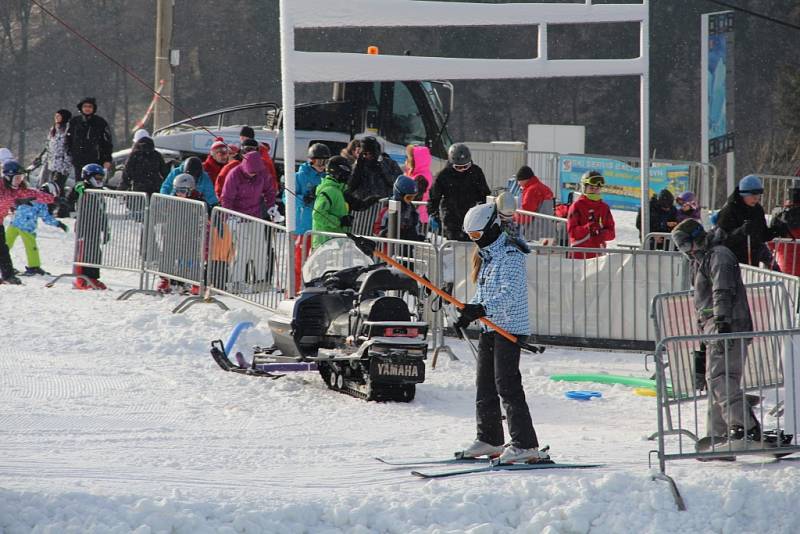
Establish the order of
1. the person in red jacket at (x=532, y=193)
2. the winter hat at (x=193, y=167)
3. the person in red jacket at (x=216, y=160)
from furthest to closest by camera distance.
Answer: the person in red jacket at (x=532, y=193) → the person in red jacket at (x=216, y=160) → the winter hat at (x=193, y=167)

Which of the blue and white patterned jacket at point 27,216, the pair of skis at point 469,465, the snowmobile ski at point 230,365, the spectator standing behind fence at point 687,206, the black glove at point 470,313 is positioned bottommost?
the pair of skis at point 469,465

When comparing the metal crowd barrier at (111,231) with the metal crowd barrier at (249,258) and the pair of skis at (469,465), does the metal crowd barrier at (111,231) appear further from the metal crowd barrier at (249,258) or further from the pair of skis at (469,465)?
the pair of skis at (469,465)

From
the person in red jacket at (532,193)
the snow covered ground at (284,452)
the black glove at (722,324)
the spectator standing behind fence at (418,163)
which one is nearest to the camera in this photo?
the snow covered ground at (284,452)

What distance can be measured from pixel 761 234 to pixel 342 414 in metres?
5.34

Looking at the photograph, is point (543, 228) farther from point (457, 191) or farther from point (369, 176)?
point (457, 191)

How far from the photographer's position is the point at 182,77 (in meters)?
47.8

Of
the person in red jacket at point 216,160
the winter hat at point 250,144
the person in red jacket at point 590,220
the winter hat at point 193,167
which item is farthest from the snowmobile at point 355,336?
the person in red jacket at point 216,160

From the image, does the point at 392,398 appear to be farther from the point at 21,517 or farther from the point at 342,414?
the point at 21,517

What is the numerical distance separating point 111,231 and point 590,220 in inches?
223

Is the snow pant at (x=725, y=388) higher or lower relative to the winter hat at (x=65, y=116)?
lower

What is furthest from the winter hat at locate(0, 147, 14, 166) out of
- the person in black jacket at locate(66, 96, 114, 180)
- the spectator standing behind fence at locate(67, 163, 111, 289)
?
the person in black jacket at locate(66, 96, 114, 180)

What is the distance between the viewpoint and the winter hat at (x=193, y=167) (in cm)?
1480

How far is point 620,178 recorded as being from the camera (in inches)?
969

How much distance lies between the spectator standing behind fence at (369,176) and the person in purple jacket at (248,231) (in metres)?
1.03
